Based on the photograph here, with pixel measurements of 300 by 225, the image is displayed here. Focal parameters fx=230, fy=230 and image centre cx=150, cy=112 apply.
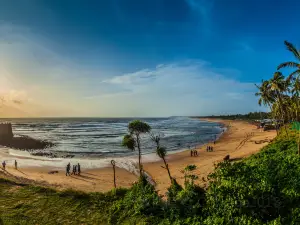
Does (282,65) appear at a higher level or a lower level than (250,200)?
higher

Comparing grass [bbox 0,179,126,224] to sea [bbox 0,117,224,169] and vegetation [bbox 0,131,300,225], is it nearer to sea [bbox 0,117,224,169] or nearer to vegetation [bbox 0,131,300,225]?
vegetation [bbox 0,131,300,225]

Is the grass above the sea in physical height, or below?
above

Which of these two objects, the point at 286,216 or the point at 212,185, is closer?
the point at 286,216

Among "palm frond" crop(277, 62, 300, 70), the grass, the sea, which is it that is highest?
"palm frond" crop(277, 62, 300, 70)

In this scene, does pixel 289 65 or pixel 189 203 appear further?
pixel 289 65

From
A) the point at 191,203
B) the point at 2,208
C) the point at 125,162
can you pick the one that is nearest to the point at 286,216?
the point at 191,203

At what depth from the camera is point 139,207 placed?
11875 millimetres

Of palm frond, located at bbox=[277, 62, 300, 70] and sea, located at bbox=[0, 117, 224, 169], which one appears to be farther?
sea, located at bbox=[0, 117, 224, 169]

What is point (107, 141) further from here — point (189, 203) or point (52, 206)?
point (189, 203)

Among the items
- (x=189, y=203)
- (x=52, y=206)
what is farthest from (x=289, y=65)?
(x=52, y=206)

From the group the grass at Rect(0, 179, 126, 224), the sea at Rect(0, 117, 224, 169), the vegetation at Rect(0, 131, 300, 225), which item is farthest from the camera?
the sea at Rect(0, 117, 224, 169)

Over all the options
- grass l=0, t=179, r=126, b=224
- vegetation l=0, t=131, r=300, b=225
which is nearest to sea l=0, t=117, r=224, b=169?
grass l=0, t=179, r=126, b=224

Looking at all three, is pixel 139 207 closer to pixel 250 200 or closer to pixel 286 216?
pixel 250 200

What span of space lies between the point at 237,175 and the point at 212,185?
124 cm
